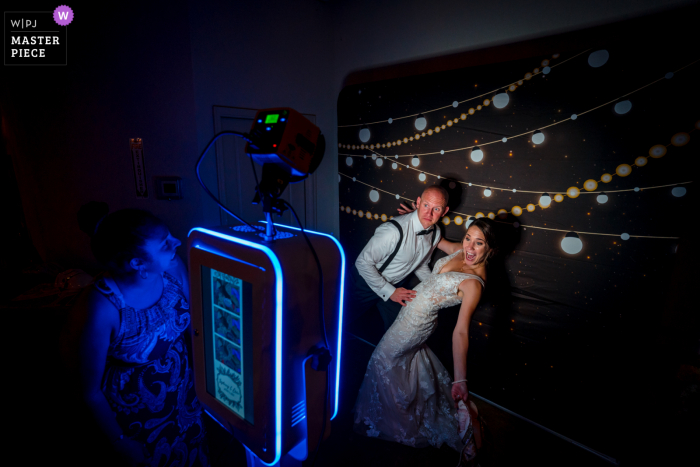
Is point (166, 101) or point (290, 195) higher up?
point (166, 101)

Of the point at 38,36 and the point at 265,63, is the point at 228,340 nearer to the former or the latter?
the point at 265,63

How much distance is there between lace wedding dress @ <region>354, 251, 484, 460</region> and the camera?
1938 mm

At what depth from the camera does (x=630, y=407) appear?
1739mm

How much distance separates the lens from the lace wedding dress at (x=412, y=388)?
1.94 m

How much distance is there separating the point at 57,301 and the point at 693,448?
468 centimetres

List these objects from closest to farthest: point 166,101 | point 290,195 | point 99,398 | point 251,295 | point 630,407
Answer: point 251,295 → point 99,398 → point 630,407 → point 166,101 → point 290,195

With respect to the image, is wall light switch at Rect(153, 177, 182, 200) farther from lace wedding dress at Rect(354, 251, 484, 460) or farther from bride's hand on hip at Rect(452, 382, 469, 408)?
bride's hand on hip at Rect(452, 382, 469, 408)

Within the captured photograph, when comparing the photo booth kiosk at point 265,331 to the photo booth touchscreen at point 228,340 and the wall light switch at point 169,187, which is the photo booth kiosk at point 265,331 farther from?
the wall light switch at point 169,187

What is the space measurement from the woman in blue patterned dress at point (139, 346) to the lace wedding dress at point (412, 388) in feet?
3.89

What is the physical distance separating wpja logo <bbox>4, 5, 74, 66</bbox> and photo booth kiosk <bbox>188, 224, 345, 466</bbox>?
275 cm

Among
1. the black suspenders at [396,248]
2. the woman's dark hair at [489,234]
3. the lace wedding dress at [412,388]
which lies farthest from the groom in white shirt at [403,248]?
the woman's dark hair at [489,234]

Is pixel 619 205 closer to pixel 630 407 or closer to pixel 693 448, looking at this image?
pixel 630 407

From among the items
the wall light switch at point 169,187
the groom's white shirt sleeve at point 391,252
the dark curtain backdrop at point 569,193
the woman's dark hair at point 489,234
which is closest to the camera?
the dark curtain backdrop at point 569,193

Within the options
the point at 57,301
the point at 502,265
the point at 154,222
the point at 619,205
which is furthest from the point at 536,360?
the point at 57,301
